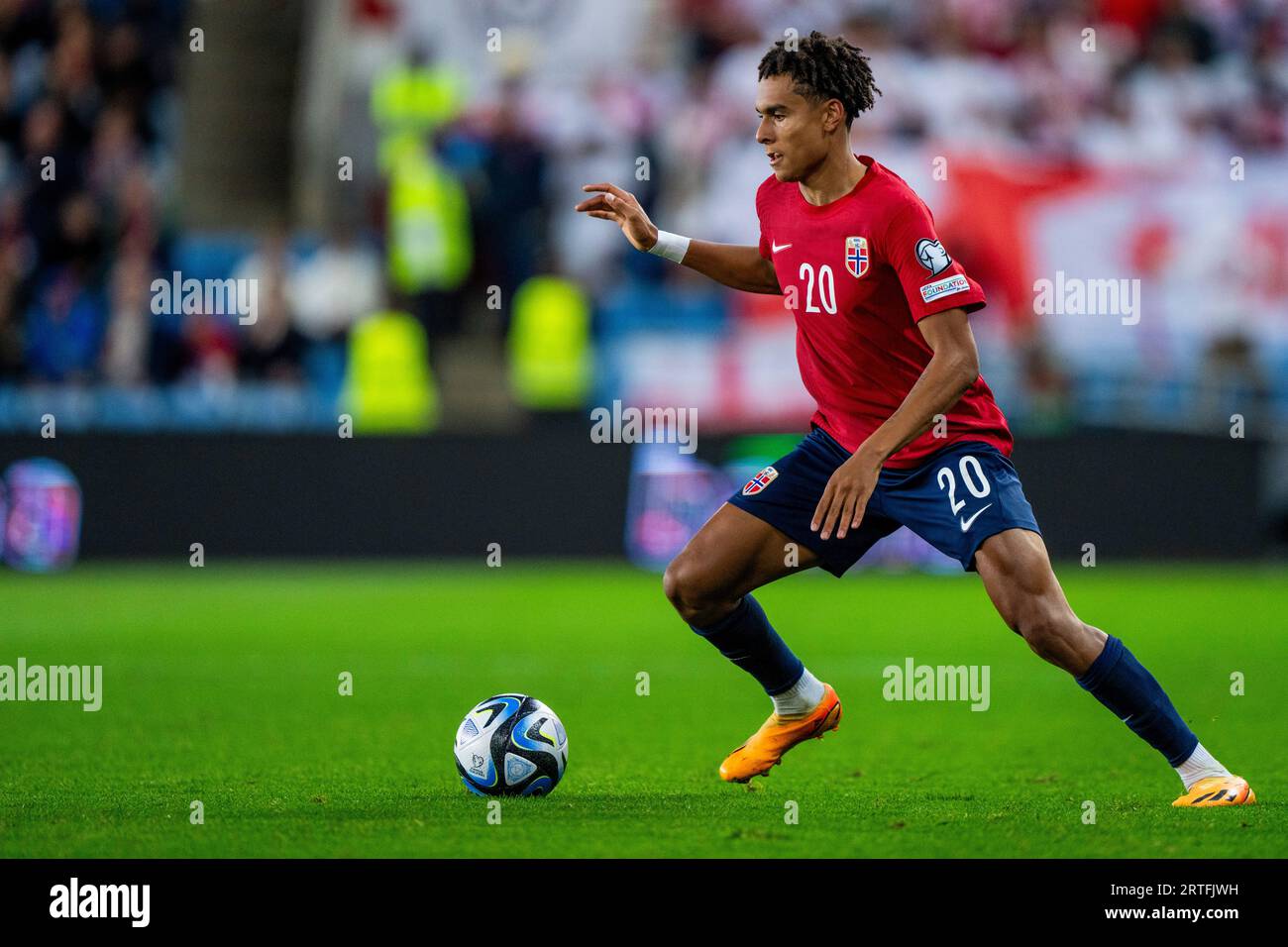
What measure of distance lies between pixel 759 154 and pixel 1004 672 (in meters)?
9.74

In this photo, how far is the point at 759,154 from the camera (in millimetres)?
18469

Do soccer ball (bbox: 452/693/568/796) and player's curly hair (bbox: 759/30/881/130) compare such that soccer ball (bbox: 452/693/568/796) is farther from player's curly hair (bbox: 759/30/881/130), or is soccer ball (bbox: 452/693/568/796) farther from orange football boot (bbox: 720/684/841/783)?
player's curly hair (bbox: 759/30/881/130)

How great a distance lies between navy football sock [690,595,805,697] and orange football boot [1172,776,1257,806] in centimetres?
140

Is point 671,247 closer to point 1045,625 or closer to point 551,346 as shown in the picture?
point 1045,625

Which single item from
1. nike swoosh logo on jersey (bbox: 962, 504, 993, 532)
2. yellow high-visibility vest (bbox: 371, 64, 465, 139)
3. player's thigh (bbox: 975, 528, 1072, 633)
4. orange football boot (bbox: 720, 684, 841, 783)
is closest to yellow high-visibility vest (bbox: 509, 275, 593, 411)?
yellow high-visibility vest (bbox: 371, 64, 465, 139)

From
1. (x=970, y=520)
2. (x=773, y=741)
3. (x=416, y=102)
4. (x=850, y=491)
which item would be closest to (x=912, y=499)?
(x=970, y=520)

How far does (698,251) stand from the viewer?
641 cm

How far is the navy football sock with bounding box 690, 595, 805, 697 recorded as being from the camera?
6188mm

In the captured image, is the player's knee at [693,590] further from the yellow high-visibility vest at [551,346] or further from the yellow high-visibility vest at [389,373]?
the yellow high-visibility vest at [551,346]

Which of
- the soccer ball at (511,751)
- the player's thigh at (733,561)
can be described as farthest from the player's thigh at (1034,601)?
the soccer ball at (511,751)

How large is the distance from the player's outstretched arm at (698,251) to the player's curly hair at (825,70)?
0.69 metres

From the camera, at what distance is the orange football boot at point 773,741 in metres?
6.25

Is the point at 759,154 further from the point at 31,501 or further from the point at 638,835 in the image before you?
the point at 638,835
